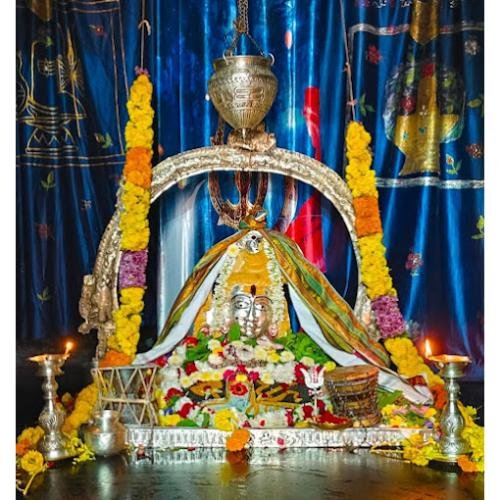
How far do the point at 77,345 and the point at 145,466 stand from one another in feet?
6.74

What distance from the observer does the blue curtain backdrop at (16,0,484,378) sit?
6.80 metres

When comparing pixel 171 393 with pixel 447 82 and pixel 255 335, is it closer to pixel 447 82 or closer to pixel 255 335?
pixel 255 335

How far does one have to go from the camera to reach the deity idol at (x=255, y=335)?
5633 millimetres

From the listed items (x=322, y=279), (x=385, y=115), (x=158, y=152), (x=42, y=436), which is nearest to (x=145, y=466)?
(x=42, y=436)

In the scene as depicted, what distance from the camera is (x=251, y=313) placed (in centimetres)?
601

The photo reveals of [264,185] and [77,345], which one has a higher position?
[264,185]

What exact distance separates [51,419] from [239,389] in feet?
4.08

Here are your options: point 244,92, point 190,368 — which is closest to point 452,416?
point 190,368

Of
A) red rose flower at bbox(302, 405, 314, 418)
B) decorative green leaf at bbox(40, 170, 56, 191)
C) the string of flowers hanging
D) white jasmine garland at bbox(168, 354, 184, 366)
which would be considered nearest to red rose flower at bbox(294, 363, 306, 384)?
red rose flower at bbox(302, 405, 314, 418)

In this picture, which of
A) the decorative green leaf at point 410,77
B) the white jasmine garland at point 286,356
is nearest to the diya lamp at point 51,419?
the white jasmine garland at point 286,356

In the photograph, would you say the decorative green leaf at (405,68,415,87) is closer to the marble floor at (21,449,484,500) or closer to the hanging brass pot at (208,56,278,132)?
the hanging brass pot at (208,56,278,132)

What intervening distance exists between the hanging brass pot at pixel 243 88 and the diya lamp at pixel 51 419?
226 centimetres
